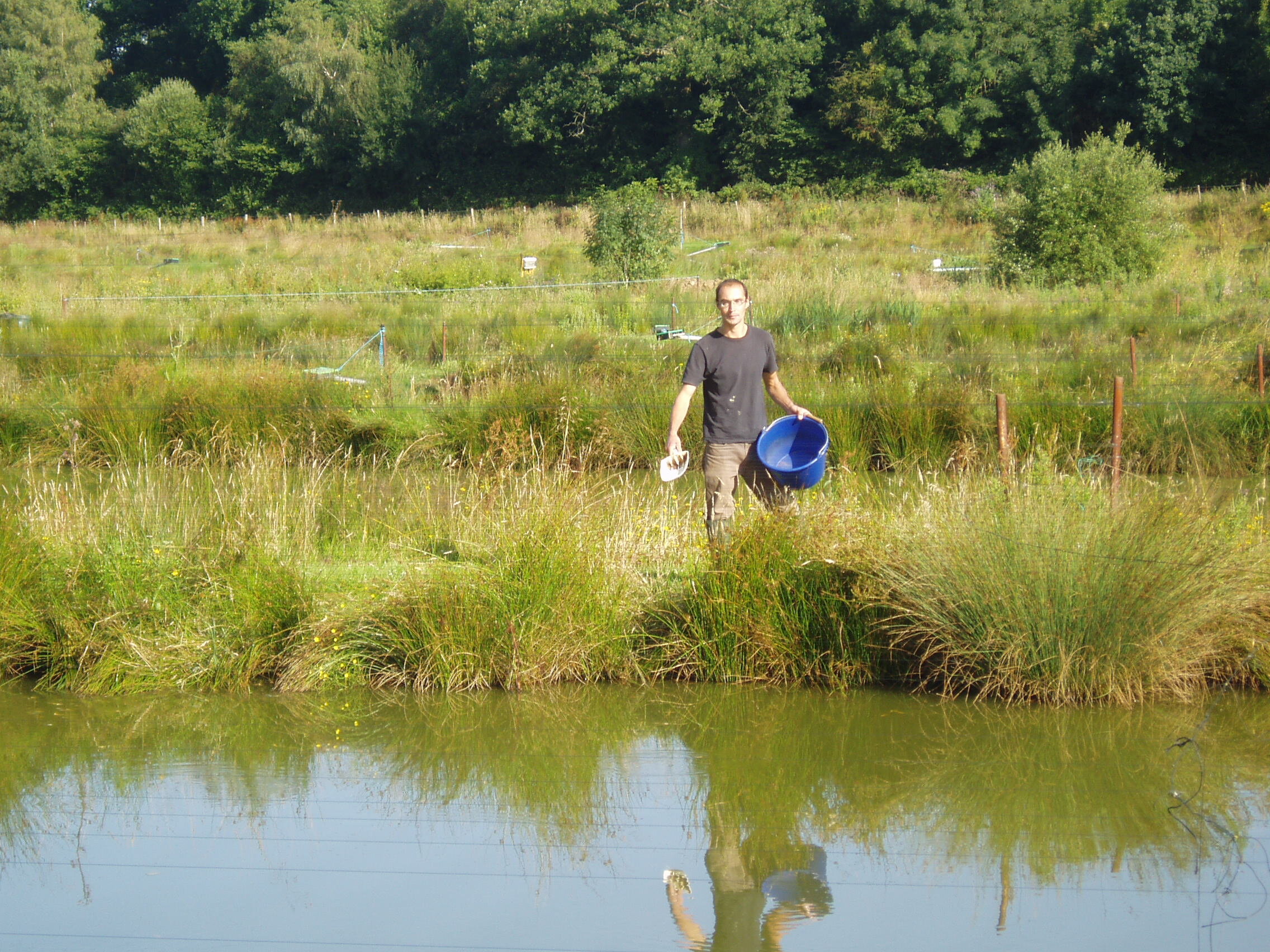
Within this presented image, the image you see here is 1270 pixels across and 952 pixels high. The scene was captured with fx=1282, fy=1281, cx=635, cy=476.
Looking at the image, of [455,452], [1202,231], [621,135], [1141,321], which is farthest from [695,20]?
[455,452]

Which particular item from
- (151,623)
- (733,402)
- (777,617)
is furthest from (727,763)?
(151,623)

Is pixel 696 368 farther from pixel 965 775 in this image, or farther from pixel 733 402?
pixel 965 775

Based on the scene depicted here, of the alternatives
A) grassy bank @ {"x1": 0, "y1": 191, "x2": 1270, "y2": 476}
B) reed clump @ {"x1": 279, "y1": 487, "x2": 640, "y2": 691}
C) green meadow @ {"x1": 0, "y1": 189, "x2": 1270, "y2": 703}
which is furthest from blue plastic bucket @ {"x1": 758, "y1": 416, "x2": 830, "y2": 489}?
reed clump @ {"x1": 279, "y1": 487, "x2": 640, "y2": 691}

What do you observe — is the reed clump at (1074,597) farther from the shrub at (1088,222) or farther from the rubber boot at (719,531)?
the shrub at (1088,222)

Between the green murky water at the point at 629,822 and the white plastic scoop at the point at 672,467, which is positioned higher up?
the white plastic scoop at the point at 672,467

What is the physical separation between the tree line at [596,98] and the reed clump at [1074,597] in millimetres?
38795

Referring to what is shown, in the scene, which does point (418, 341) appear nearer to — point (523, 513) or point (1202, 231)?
point (523, 513)

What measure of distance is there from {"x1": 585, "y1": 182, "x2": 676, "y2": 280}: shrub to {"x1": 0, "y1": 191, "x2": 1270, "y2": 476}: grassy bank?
154 centimetres

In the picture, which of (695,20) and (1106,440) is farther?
Result: (695,20)

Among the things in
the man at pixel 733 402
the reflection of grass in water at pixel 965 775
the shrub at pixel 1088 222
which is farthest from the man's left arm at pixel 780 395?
the shrub at pixel 1088 222

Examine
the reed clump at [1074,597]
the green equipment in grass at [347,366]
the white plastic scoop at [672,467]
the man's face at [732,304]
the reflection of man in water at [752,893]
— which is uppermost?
the man's face at [732,304]

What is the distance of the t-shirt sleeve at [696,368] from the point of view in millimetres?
6891

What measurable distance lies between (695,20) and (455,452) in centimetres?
4247

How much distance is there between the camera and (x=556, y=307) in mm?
19641
